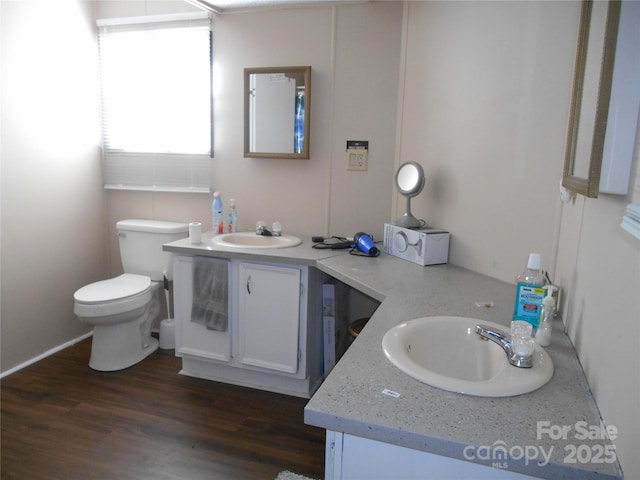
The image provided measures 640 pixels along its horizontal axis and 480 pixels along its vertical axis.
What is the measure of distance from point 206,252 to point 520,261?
1.60 metres

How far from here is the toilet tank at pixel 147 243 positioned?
2.97 meters

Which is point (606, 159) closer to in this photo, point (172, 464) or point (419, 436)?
point (419, 436)

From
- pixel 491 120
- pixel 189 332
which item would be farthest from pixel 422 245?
pixel 189 332

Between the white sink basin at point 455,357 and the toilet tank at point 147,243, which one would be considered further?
the toilet tank at point 147,243

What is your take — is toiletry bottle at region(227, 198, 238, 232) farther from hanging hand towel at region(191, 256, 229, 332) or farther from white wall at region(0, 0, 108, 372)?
white wall at region(0, 0, 108, 372)

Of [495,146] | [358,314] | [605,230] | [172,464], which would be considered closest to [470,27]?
[495,146]

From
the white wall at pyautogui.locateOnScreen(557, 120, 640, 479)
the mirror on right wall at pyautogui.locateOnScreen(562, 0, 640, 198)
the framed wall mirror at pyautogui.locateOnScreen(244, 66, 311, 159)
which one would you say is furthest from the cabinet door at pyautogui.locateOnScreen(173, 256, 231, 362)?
the mirror on right wall at pyautogui.locateOnScreen(562, 0, 640, 198)

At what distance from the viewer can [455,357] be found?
1334mm

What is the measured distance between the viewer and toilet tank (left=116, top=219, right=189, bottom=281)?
297 cm

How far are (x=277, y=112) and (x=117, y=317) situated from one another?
1.60 m

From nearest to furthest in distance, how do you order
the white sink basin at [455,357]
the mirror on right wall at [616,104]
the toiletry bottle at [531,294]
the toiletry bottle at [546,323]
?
the mirror on right wall at [616,104] → the white sink basin at [455,357] → the toiletry bottle at [546,323] → the toiletry bottle at [531,294]

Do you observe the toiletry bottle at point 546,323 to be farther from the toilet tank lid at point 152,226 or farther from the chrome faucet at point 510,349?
the toilet tank lid at point 152,226

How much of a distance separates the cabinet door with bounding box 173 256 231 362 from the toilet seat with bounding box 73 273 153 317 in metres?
0.31

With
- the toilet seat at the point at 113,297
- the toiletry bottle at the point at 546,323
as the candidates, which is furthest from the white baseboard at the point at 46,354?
the toiletry bottle at the point at 546,323
